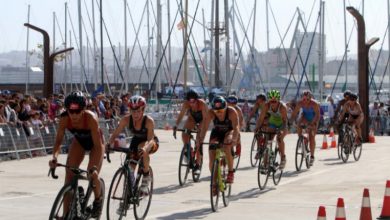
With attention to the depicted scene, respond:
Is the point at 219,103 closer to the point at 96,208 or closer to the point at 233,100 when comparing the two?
the point at 233,100

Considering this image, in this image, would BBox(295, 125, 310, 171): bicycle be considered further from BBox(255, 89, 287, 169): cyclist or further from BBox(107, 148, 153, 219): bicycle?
BBox(107, 148, 153, 219): bicycle

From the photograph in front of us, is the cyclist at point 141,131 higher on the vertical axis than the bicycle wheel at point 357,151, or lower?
higher

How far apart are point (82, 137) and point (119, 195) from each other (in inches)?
50.6

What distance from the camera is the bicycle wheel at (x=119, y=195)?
12266 mm

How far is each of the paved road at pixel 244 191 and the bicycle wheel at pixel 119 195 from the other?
4.02 feet

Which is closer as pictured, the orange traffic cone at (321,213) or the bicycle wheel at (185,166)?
the orange traffic cone at (321,213)

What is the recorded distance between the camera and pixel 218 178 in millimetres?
14445

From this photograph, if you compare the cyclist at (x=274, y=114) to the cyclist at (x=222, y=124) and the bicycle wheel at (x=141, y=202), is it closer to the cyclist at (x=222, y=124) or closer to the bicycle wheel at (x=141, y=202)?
the cyclist at (x=222, y=124)

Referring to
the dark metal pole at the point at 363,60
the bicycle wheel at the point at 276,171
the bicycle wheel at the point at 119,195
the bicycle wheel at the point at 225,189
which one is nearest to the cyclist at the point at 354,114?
the bicycle wheel at the point at 276,171

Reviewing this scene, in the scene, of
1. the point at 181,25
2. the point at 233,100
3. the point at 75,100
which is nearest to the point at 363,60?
Result: the point at 233,100

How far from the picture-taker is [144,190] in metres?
13.1

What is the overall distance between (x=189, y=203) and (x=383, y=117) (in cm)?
2784

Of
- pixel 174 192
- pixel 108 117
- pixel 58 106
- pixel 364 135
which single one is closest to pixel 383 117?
pixel 364 135

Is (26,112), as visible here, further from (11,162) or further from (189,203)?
(189,203)
